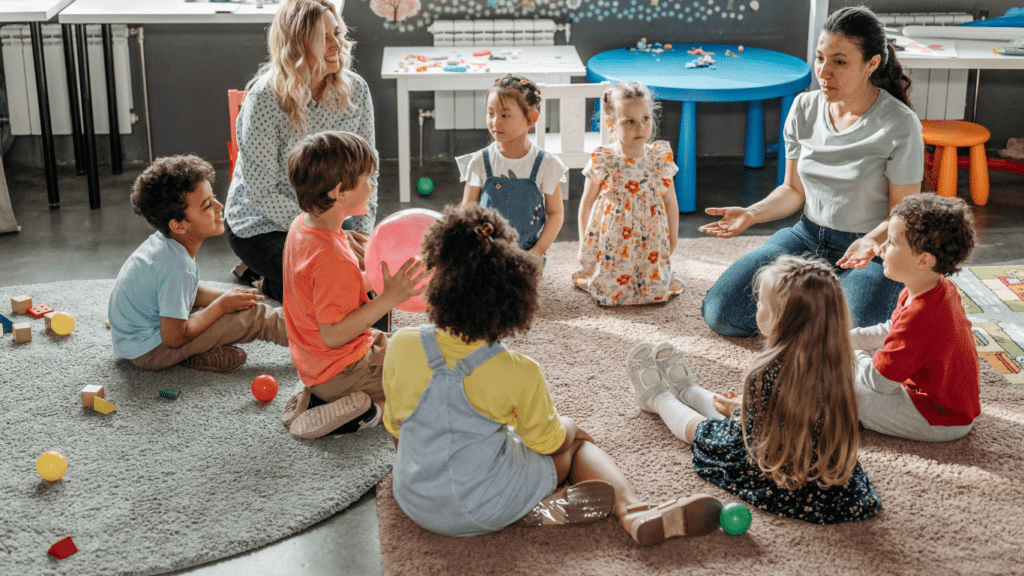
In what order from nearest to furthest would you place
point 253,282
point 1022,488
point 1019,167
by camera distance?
point 1022,488 < point 253,282 < point 1019,167

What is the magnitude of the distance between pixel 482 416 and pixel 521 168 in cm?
151

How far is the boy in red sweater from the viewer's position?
91.2 inches

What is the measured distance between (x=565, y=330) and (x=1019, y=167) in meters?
2.92

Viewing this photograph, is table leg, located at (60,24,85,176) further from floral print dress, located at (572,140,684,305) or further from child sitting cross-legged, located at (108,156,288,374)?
floral print dress, located at (572,140,684,305)

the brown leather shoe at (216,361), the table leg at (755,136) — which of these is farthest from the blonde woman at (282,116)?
the table leg at (755,136)

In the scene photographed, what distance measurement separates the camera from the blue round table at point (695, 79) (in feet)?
13.9

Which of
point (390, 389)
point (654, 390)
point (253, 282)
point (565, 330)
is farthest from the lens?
point (253, 282)

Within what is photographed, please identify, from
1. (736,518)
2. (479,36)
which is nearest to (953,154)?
(479,36)

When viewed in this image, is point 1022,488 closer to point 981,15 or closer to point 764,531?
point 764,531

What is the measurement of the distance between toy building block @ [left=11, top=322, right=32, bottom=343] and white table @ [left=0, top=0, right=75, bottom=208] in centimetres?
151

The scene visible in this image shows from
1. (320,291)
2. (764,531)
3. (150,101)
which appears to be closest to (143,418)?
(320,291)

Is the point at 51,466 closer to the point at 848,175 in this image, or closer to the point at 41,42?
the point at 848,175

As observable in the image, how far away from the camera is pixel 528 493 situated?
2055 mm

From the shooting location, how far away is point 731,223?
9.77ft
